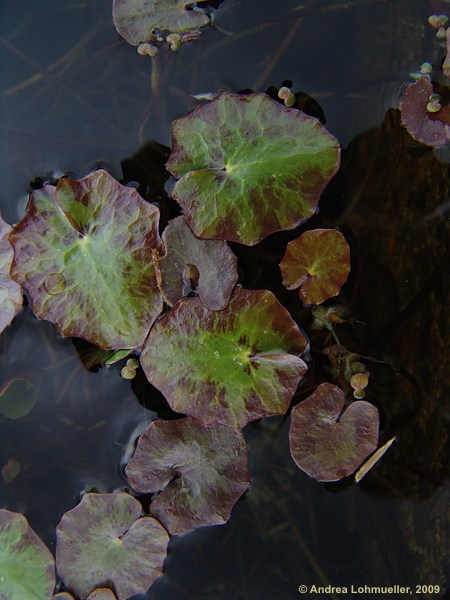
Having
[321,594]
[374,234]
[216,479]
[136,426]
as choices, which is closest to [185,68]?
[374,234]

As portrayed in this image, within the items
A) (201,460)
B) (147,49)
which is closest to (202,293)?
(201,460)

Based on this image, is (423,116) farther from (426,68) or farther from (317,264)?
(317,264)

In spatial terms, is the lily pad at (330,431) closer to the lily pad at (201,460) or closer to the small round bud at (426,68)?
the lily pad at (201,460)

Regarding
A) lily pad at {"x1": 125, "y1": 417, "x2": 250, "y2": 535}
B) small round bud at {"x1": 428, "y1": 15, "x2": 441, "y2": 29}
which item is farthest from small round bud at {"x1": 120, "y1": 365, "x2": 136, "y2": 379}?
small round bud at {"x1": 428, "y1": 15, "x2": 441, "y2": 29}

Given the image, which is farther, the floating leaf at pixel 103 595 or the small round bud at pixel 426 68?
the small round bud at pixel 426 68

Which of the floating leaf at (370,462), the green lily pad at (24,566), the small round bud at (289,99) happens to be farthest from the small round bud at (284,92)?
the green lily pad at (24,566)
